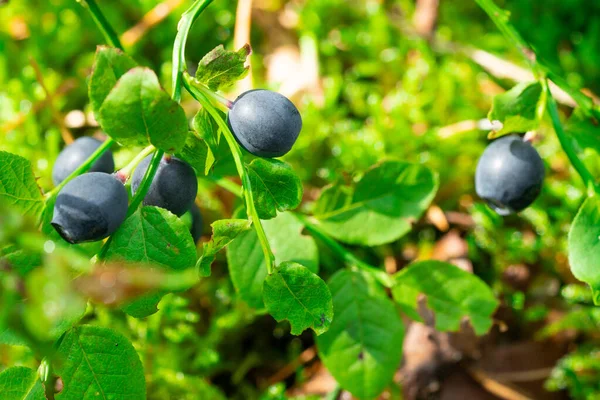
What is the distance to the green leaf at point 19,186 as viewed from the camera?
2.75ft

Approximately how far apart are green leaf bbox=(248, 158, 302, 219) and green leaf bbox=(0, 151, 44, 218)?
32cm

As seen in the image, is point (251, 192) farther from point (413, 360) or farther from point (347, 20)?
→ point (347, 20)

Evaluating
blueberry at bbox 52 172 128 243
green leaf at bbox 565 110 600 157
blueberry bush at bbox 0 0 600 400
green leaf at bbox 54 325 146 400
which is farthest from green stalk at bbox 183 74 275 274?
green leaf at bbox 565 110 600 157

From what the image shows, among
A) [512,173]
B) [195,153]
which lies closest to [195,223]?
[195,153]

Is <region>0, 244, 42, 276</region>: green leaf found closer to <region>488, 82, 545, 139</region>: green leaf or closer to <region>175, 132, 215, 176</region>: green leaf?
<region>175, 132, 215, 176</region>: green leaf

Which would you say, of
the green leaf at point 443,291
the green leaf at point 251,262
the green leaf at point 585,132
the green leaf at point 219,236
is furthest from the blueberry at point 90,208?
the green leaf at point 585,132

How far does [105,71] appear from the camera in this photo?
2.26ft

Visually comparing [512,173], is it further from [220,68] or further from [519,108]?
[220,68]

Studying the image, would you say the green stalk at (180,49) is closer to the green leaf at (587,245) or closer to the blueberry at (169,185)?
the blueberry at (169,185)

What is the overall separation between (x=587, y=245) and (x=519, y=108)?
0.25 meters

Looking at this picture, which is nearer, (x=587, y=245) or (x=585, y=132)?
(x=587, y=245)

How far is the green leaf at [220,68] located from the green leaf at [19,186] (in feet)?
0.94

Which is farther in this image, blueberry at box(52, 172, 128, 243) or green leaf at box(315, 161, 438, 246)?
green leaf at box(315, 161, 438, 246)

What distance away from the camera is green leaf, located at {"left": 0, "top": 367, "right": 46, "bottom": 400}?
84 cm
